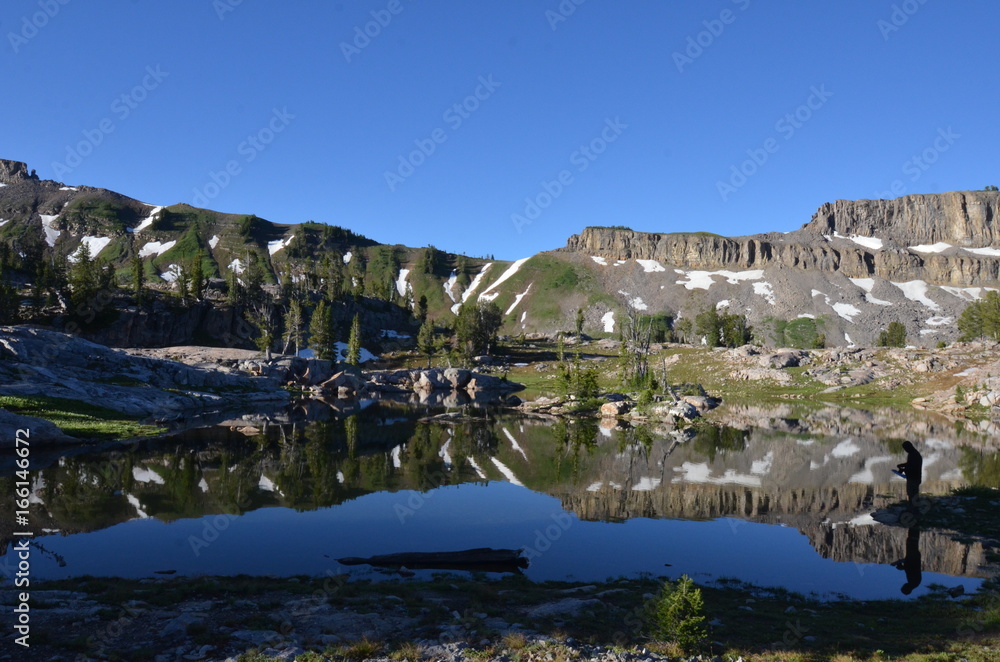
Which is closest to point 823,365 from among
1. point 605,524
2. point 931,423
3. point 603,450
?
point 931,423

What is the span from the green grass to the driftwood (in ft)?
120

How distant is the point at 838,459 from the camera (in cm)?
4812

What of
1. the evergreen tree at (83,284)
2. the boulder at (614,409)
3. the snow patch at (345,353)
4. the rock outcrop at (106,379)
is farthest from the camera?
the snow patch at (345,353)

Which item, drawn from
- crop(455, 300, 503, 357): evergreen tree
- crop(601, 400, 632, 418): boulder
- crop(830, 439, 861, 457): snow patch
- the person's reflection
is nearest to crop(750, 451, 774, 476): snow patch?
crop(830, 439, 861, 457): snow patch

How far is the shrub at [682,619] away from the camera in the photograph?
12.4 meters

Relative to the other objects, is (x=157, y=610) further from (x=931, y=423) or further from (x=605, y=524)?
(x=931, y=423)

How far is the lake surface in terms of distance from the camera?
22.1 meters

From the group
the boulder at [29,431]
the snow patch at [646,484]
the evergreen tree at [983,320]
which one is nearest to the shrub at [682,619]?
the snow patch at [646,484]

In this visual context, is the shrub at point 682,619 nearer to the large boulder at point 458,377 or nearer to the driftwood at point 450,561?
the driftwood at point 450,561

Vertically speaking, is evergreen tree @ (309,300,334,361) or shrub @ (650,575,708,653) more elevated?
evergreen tree @ (309,300,334,361)

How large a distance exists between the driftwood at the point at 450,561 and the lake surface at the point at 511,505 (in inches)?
25.3

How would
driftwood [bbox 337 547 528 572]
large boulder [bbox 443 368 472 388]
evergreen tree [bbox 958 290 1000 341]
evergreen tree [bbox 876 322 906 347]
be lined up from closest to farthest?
driftwood [bbox 337 547 528 572] → large boulder [bbox 443 368 472 388] → evergreen tree [bbox 958 290 1000 341] → evergreen tree [bbox 876 322 906 347]

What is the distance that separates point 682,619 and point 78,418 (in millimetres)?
55749

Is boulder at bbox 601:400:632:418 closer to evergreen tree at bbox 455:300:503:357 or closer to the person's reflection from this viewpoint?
the person's reflection
